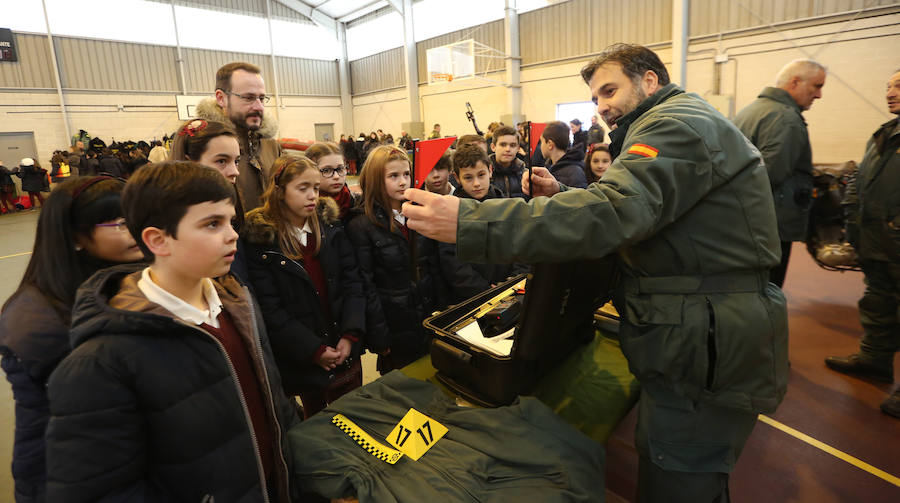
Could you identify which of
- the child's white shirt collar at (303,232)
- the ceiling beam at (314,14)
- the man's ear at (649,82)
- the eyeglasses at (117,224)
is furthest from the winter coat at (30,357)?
the ceiling beam at (314,14)

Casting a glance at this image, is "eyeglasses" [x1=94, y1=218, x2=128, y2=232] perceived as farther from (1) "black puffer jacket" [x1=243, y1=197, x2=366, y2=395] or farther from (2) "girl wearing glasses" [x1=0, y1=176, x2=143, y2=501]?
(1) "black puffer jacket" [x1=243, y1=197, x2=366, y2=395]

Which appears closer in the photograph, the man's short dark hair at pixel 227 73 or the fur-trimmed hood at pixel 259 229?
the fur-trimmed hood at pixel 259 229

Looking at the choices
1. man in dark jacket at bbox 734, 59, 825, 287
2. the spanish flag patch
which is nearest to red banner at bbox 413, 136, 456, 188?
the spanish flag patch

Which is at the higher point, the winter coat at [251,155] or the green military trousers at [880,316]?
the winter coat at [251,155]

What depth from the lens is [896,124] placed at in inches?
104

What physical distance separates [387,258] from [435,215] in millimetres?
1187

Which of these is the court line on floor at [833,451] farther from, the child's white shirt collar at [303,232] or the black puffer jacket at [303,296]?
the child's white shirt collar at [303,232]

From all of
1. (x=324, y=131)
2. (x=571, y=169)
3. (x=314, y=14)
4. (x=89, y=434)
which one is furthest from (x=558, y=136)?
(x=314, y=14)

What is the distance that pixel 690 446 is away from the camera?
128 cm

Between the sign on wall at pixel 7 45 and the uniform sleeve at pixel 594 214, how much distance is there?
17.7 meters

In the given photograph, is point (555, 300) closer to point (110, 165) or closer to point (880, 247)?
point (880, 247)

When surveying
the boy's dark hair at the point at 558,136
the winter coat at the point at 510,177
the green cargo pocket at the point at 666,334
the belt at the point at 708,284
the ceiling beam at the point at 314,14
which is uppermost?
the ceiling beam at the point at 314,14

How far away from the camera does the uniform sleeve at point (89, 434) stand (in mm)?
851

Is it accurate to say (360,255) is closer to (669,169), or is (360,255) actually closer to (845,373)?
(669,169)
